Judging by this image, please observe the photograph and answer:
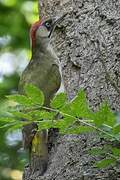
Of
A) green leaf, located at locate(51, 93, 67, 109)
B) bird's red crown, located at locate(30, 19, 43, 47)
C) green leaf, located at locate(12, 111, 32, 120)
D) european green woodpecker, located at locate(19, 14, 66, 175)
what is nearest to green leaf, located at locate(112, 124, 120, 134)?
green leaf, located at locate(51, 93, 67, 109)

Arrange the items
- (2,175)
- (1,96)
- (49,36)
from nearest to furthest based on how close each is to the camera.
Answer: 1. (49,36)
2. (1,96)
3. (2,175)

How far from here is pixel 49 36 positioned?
3760 millimetres

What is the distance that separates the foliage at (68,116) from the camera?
6.80ft

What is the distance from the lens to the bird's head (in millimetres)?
3399

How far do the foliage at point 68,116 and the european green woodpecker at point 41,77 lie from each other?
0.45 meters

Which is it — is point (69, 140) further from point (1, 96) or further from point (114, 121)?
point (1, 96)

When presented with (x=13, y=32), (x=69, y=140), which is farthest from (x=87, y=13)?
(x=13, y=32)

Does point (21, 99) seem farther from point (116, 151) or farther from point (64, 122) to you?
point (116, 151)

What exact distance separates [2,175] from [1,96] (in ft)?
2.44

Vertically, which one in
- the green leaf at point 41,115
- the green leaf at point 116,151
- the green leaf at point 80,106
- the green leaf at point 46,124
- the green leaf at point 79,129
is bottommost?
the green leaf at point 116,151

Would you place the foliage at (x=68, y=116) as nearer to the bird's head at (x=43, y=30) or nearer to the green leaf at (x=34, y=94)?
the green leaf at (x=34, y=94)

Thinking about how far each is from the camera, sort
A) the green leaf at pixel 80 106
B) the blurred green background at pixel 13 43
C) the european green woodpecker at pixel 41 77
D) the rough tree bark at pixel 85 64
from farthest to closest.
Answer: the blurred green background at pixel 13 43
the european green woodpecker at pixel 41 77
the rough tree bark at pixel 85 64
the green leaf at pixel 80 106

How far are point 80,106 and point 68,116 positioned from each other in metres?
0.08

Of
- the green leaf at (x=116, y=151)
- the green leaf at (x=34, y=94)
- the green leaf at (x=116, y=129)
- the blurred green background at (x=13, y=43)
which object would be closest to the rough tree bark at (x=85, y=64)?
the green leaf at (x=116, y=151)
